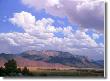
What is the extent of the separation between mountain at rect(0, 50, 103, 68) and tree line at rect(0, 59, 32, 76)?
0.11ft

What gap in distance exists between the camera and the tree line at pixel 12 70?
2.19m

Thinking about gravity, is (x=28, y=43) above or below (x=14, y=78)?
above

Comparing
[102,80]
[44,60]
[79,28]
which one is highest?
[79,28]

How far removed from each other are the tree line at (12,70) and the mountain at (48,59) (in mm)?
32

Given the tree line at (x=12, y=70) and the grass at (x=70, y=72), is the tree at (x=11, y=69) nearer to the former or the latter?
the tree line at (x=12, y=70)

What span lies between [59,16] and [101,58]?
16.9 inches

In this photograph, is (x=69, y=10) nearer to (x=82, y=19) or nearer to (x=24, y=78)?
(x=82, y=19)

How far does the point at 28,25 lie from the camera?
222 centimetres

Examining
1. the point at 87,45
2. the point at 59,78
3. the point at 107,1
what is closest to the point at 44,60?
the point at 59,78

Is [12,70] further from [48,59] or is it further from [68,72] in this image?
[68,72]

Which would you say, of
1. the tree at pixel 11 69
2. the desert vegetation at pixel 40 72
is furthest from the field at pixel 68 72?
the tree at pixel 11 69

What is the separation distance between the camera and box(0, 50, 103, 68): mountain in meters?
2.20

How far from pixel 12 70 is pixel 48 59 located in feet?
0.90

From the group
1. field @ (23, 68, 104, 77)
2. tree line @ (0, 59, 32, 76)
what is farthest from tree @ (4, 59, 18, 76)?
field @ (23, 68, 104, 77)
